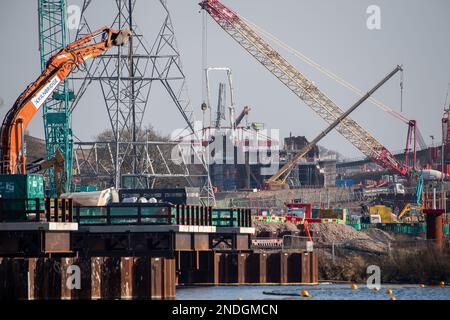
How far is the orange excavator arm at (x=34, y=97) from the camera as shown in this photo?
81.8m

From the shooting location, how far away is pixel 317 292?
71625mm

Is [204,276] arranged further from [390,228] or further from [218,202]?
[218,202]

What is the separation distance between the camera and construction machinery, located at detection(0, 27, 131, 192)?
8175 cm

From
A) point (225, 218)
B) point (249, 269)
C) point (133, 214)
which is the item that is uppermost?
point (133, 214)

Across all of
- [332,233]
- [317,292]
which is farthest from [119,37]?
[317,292]

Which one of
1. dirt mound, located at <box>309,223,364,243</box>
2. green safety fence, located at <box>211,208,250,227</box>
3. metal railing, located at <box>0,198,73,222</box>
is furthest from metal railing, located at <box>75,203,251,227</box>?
dirt mound, located at <box>309,223,364,243</box>

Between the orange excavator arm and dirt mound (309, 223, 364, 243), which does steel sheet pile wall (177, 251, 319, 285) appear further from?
dirt mound (309, 223, 364, 243)

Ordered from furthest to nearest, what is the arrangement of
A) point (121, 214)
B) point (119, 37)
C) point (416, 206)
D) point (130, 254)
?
point (416, 206), point (119, 37), point (121, 214), point (130, 254)

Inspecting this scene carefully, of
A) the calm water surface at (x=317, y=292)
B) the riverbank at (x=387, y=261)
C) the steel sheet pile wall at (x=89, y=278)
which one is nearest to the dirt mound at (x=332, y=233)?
the riverbank at (x=387, y=261)

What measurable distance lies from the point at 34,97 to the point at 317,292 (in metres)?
23.2

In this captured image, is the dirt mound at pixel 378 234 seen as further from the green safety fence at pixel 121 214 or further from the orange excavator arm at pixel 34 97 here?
the green safety fence at pixel 121 214

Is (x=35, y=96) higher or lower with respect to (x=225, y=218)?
higher

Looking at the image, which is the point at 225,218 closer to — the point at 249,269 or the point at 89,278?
the point at 249,269

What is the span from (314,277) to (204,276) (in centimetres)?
630
